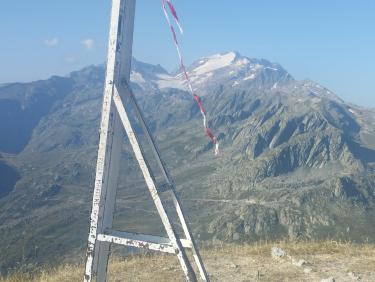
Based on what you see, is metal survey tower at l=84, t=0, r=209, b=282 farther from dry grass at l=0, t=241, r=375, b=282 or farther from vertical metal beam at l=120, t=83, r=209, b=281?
dry grass at l=0, t=241, r=375, b=282

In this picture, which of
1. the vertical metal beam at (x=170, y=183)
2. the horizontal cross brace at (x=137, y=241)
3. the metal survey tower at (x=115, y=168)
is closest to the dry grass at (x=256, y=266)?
the vertical metal beam at (x=170, y=183)

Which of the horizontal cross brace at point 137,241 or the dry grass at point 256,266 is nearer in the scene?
the horizontal cross brace at point 137,241

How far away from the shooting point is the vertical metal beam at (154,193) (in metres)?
9.91

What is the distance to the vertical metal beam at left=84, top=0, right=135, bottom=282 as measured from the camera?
9898 millimetres

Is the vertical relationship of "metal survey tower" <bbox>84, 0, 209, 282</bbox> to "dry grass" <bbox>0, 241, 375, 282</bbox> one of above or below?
above

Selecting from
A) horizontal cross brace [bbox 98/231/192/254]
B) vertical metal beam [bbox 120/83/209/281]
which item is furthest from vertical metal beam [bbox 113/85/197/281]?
vertical metal beam [bbox 120/83/209/281]

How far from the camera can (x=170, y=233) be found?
32.6 feet

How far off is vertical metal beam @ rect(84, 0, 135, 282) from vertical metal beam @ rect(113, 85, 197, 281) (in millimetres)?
240

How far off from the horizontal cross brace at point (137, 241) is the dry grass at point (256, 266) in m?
6.61

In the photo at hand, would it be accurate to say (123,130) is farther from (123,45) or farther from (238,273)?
(238,273)

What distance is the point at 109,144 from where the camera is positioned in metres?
10.1

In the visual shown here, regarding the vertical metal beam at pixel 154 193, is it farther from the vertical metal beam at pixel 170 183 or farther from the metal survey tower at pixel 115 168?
the vertical metal beam at pixel 170 183

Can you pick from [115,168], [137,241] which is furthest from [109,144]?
[137,241]

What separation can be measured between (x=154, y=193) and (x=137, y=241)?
104 cm
